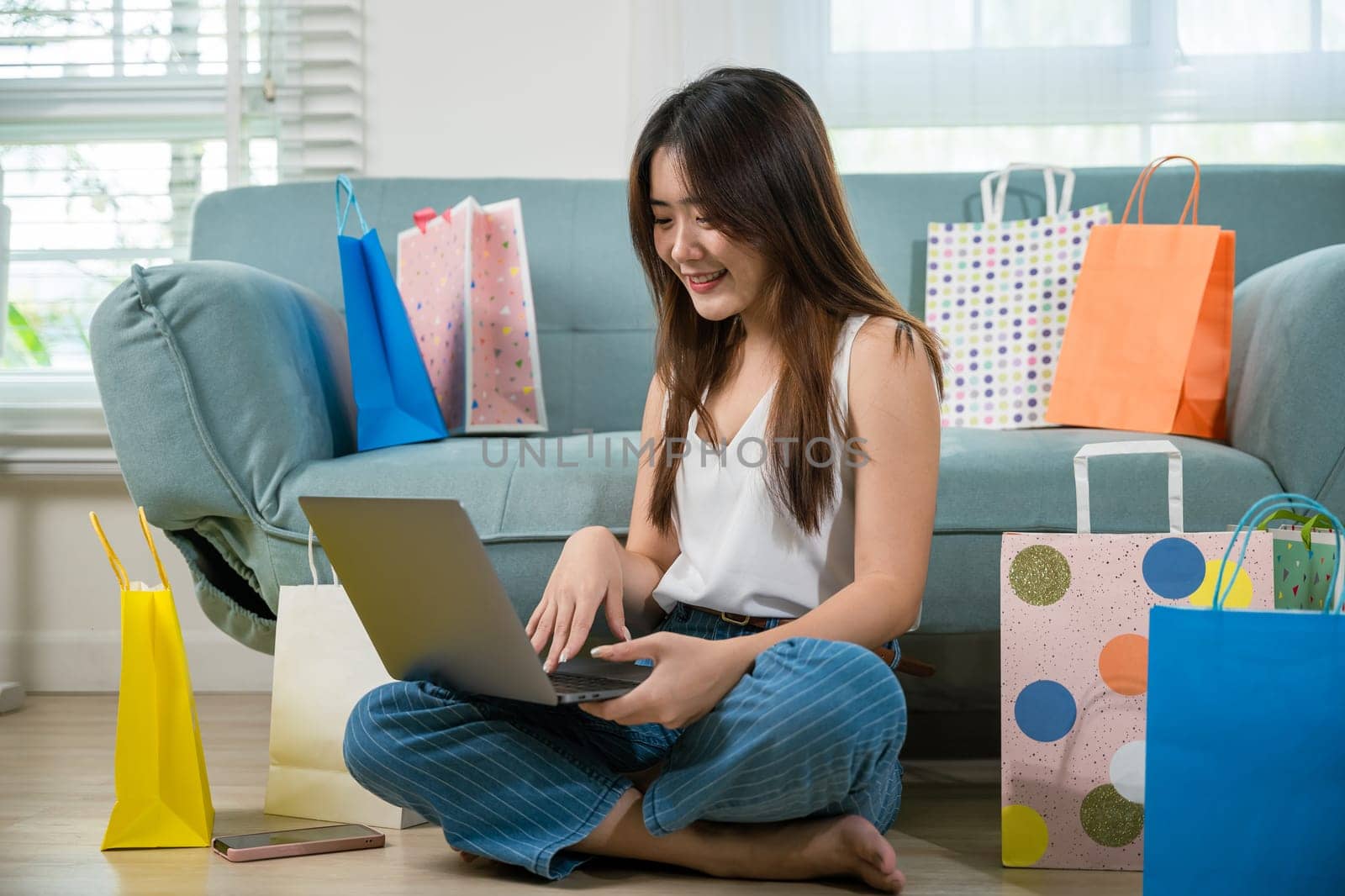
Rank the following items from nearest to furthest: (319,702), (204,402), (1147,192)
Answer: (319,702) < (204,402) < (1147,192)

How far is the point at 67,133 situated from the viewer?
2.23 metres

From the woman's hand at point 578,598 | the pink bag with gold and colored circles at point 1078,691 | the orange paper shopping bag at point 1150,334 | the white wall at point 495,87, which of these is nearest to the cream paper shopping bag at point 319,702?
the woman's hand at point 578,598

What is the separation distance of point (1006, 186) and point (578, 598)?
1133 mm

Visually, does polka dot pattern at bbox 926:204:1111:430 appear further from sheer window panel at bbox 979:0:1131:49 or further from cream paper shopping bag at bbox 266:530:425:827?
cream paper shopping bag at bbox 266:530:425:827

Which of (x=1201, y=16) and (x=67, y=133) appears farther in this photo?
(x=67, y=133)

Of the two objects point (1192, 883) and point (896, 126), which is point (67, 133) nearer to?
point (896, 126)

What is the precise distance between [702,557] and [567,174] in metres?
1.26

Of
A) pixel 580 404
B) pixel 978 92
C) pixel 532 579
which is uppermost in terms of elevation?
→ pixel 978 92

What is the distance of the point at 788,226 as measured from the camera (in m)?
1.02

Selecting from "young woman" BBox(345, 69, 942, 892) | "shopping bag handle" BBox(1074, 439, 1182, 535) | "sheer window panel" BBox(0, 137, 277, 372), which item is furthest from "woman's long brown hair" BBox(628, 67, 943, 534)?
"sheer window panel" BBox(0, 137, 277, 372)

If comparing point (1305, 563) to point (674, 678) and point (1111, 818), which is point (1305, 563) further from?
point (674, 678)

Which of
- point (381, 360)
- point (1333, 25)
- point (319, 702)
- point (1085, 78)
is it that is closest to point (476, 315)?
point (381, 360)

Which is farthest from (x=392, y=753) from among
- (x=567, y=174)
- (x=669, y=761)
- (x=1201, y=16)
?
(x=1201, y=16)

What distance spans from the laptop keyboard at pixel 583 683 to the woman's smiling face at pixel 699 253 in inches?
14.3
